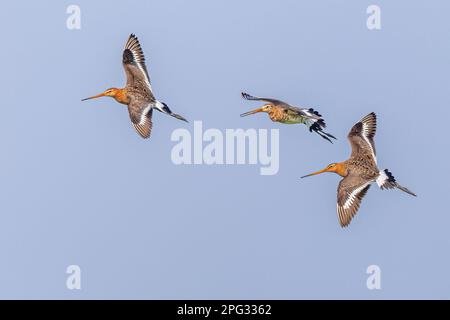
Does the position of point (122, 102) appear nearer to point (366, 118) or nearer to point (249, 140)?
point (249, 140)

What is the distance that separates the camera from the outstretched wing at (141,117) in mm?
8628

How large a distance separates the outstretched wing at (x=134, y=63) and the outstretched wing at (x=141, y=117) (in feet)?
0.72

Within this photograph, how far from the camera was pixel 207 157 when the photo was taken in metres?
9.17

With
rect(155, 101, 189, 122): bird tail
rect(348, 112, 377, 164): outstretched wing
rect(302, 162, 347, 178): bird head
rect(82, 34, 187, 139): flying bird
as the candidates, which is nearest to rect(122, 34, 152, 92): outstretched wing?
rect(82, 34, 187, 139): flying bird

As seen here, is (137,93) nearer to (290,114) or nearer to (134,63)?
(134,63)

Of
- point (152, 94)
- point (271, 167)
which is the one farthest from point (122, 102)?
point (271, 167)

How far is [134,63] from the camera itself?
9.08m

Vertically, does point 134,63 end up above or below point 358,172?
above

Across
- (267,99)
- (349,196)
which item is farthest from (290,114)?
(349,196)

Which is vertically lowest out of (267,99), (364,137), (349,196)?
(349,196)

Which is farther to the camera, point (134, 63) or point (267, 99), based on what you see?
point (134, 63)

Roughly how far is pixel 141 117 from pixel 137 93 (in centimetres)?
28

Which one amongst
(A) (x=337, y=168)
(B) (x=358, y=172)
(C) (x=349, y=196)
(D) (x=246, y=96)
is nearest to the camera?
(C) (x=349, y=196)

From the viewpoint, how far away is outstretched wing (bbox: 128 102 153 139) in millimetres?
8628
